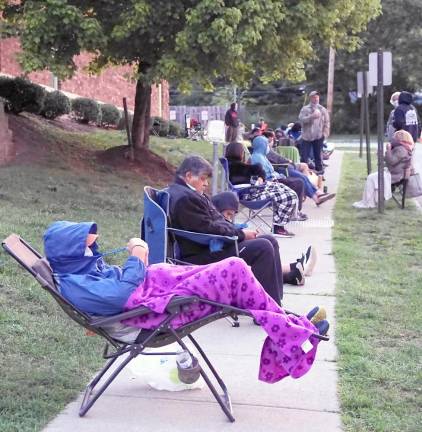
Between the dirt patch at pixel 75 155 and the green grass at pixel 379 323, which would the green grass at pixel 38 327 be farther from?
the dirt patch at pixel 75 155

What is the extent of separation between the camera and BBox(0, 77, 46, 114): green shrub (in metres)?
15.3

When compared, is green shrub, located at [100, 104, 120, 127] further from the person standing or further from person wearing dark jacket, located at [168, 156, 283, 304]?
person wearing dark jacket, located at [168, 156, 283, 304]

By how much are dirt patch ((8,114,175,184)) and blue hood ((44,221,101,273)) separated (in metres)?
8.86

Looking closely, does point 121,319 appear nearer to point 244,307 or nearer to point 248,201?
point 244,307

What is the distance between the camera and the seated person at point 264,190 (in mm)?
9789

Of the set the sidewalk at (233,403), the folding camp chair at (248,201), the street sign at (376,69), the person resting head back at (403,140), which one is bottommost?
the sidewalk at (233,403)

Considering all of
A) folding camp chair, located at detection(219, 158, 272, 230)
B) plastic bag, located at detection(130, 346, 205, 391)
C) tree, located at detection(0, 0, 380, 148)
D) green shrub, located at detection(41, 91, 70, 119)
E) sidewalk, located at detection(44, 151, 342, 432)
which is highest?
tree, located at detection(0, 0, 380, 148)

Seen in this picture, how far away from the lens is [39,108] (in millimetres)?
16406

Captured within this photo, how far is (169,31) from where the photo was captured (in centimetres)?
1181

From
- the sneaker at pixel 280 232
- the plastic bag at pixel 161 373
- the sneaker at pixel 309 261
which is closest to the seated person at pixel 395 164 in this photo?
the sneaker at pixel 280 232

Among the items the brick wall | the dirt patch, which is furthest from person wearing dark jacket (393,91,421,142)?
the brick wall

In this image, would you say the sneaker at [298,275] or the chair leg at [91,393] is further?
the sneaker at [298,275]

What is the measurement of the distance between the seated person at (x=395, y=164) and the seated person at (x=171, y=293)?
8483 mm

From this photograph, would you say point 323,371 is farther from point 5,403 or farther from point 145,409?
point 5,403
